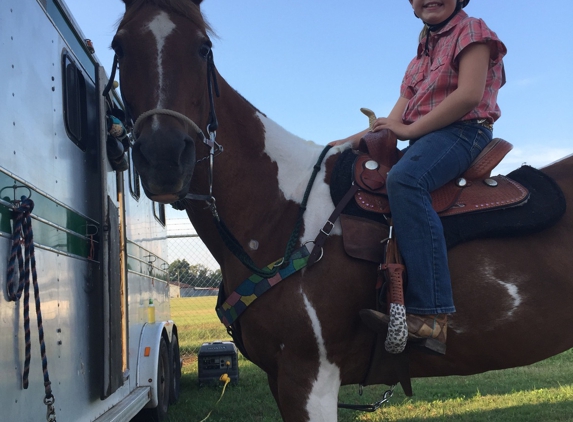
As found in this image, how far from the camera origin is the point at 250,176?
2617 mm

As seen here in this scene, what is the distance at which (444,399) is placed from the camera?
604 centimetres

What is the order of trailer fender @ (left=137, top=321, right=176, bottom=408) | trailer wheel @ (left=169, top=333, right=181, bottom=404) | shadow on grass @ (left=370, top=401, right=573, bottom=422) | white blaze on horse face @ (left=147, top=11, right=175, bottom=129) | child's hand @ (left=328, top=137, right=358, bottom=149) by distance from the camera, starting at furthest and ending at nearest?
trailer wheel @ (left=169, top=333, right=181, bottom=404)
shadow on grass @ (left=370, top=401, right=573, bottom=422)
trailer fender @ (left=137, top=321, right=176, bottom=408)
child's hand @ (left=328, top=137, right=358, bottom=149)
white blaze on horse face @ (left=147, top=11, right=175, bottom=129)

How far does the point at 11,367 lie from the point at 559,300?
8.31 feet

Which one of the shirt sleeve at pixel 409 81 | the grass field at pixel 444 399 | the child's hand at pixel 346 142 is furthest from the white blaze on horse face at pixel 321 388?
the grass field at pixel 444 399

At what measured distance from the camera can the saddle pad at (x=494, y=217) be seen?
2469 mm

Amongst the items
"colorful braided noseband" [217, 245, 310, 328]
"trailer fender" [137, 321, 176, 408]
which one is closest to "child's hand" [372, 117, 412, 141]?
"colorful braided noseband" [217, 245, 310, 328]

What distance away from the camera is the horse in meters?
2.26

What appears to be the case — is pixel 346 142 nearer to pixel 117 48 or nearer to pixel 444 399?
pixel 117 48

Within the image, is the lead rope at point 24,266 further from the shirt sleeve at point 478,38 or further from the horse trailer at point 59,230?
the shirt sleeve at point 478,38

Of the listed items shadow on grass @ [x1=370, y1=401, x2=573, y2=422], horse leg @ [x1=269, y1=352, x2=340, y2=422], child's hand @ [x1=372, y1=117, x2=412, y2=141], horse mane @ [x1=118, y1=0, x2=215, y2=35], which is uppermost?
horse mane @ [x1=118, y1=0, x2=215, y2=35]

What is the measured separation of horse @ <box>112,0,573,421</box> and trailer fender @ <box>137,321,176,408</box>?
267 cm

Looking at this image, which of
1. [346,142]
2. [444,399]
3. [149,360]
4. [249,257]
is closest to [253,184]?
[249,257]

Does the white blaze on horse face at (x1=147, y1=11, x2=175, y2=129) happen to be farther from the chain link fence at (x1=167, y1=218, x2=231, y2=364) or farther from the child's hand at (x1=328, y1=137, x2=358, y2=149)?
the chain link fence at (x1=167, y1=218, x2=231, y2=364)

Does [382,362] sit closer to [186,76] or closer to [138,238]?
[186,76]
